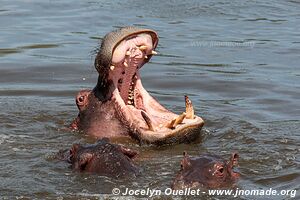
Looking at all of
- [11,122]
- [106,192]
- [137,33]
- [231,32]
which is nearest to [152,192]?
[106,192]

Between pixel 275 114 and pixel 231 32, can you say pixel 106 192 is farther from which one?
pixel 231 32

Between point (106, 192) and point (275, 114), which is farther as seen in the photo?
point (275, 114)

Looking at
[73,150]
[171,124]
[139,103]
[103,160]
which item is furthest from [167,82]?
[103,160]

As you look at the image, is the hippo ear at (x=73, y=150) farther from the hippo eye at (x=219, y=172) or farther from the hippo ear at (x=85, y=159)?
the hippo eye at (x=219, y=172)

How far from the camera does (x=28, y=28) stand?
48.1 ft

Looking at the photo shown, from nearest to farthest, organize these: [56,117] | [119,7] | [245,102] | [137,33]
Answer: [137,33] < [56,117] < [245,102] < [119,7]

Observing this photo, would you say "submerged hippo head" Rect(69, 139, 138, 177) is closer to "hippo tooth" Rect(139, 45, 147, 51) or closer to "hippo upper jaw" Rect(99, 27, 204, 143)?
"hippo upper jaw" Rect(99, 27, 204, 143)

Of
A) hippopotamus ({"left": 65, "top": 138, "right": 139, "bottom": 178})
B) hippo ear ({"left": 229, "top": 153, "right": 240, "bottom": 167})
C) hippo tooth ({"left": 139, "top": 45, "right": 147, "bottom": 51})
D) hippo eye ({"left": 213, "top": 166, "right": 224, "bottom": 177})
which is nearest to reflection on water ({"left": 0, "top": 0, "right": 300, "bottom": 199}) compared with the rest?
hippopotamus ({"left": 65, "top": 138, "right": 139, "bottom": 178})

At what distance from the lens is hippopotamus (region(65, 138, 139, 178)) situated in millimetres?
7473

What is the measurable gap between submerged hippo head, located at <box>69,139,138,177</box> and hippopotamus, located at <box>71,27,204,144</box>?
1.00 meters

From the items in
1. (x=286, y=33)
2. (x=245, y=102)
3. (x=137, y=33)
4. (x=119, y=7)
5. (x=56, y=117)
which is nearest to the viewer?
(x=137, y=33)

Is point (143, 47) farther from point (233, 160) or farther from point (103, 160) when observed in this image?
point (233, 160)

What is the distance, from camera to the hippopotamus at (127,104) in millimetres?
8539

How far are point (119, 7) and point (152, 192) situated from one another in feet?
29.2
